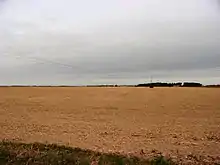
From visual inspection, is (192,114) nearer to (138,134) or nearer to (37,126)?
(138,134)

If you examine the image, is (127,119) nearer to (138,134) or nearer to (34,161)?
(138,134)

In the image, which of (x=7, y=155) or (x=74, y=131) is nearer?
(x=7, y=155)

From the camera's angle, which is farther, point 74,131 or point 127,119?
point 127,119

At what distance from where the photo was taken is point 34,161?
31.5 ft

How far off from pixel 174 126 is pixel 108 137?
759 cm

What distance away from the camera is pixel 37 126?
27750 mm

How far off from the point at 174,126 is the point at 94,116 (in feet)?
33.3

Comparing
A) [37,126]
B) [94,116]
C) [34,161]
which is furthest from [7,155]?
[94,116]

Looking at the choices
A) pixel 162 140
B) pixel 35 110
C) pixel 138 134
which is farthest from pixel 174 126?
pixel 35 110

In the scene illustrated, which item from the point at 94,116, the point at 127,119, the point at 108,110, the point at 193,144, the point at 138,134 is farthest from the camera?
the point at 108,110

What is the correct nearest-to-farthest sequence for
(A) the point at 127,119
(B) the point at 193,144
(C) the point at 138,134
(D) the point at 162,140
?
1. (B) the point at 193,144
2. (D) the point at 162,140
3. (C) the point at 138,134
4. (A) the point at 127,119

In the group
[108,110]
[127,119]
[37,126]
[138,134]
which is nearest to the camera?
[138,134]

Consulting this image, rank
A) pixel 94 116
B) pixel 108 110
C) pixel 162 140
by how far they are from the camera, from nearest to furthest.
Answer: pixel 162 140 → pixel 94 116 → pixel 108 110

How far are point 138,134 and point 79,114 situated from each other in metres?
14.6
